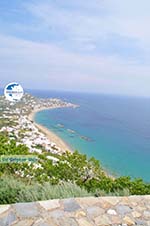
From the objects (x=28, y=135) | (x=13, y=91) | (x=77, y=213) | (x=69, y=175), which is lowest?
(x=28, y=135)

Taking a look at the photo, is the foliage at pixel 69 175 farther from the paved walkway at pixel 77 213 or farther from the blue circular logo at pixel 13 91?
the blue circular logo at pixel 13 91

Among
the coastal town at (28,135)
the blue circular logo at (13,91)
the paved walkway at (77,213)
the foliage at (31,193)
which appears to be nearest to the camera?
the paved walkway at (77,213)

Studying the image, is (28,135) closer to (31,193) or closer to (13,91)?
(13,91)

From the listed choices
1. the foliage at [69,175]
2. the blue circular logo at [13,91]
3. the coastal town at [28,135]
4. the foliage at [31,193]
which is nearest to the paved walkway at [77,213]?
the foliage at [31,193]

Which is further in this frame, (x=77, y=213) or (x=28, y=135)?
(x=28, y=135)

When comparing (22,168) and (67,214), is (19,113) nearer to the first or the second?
(22,168)

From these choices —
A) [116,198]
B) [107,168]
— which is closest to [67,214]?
[116,198]

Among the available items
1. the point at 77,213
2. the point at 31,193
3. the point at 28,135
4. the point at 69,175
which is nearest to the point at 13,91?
the point at 69,175

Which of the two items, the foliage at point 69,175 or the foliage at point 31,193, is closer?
the foliage at point 31,193

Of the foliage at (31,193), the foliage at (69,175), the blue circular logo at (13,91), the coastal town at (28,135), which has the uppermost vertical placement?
the blue circular logo at (13,91)
